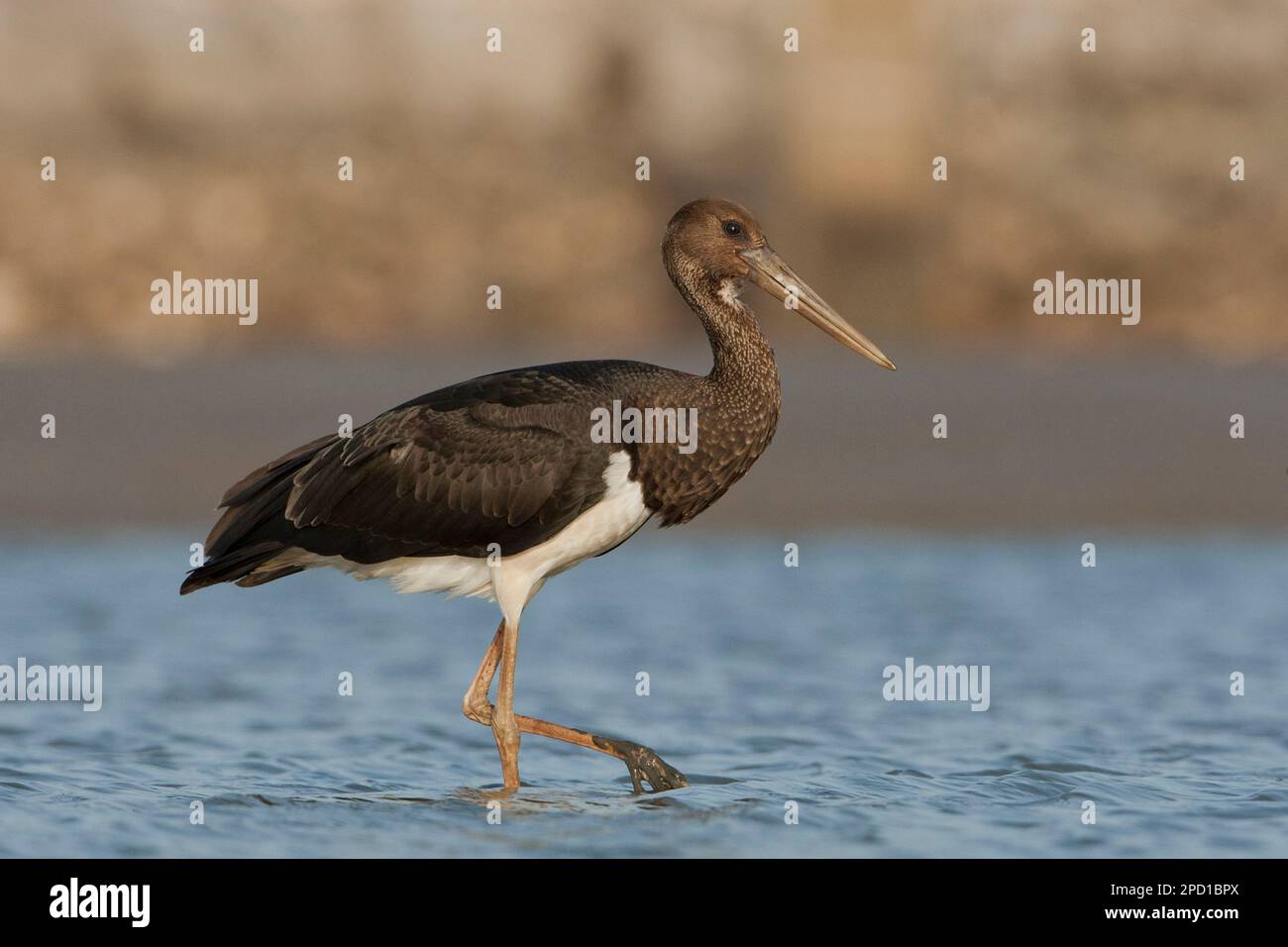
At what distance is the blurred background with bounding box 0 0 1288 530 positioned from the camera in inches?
619

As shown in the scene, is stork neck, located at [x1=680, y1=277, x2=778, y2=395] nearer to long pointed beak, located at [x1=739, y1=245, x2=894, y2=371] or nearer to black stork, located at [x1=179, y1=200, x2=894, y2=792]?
black stork, located at [x1=179, y1=200, x2=894, y2=792]

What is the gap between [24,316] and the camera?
68.9 feet

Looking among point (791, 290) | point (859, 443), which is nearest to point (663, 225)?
point (859, 443)

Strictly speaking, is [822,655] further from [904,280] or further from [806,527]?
[904,280]

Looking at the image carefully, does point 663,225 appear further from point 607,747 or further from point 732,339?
point 607,747

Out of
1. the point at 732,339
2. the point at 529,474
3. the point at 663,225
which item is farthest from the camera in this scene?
the point at 663,225

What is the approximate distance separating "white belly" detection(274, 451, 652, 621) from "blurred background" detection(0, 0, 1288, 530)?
19.3ft

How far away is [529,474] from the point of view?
838 cm

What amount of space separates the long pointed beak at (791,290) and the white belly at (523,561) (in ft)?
3.34

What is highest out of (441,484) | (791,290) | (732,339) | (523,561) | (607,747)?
(791,290)

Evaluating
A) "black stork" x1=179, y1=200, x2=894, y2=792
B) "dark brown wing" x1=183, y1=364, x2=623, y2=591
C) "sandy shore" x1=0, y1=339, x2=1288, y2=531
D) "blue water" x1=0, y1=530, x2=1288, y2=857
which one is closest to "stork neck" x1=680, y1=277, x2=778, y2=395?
"black stork" x1=179, y1=200, x2=894, y2=792

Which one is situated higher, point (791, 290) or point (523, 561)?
point (791, 290)

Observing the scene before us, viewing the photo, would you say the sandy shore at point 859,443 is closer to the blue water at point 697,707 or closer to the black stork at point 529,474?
the blue water at point 697,707

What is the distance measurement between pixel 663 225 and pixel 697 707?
14.5 meters
